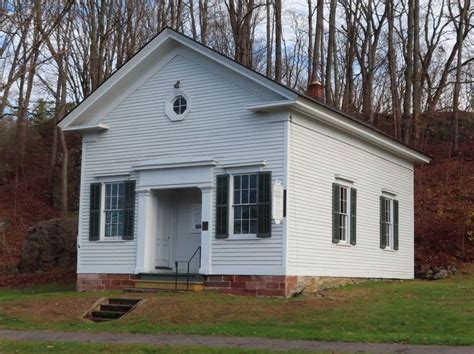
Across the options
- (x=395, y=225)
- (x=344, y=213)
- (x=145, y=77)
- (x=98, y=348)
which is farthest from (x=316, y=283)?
(x=98, y=348)

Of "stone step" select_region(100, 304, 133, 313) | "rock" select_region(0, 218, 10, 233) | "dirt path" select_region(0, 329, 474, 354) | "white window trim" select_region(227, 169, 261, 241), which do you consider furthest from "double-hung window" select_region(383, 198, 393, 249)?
"rock" select_region(0, 218, 10, 233)

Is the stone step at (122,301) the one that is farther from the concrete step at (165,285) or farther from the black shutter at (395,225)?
the black shutter at (395,225)

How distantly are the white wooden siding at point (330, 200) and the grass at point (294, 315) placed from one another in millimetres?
1258

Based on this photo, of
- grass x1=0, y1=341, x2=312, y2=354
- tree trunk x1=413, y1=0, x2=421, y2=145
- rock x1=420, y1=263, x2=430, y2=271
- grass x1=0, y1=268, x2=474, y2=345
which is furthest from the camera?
tree trunk x1=413, y1=0, x2=421, y2=145

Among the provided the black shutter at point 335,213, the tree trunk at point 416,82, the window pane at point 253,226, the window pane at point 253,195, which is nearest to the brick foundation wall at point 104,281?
the window pane at point 253,226

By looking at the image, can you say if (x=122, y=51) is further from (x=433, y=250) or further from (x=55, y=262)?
(x=433, y=250)

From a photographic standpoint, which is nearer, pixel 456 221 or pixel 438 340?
pixel 438 340

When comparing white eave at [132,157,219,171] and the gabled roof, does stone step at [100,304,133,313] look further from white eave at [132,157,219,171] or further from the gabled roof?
the gabled roof

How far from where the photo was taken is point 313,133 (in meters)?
18.3

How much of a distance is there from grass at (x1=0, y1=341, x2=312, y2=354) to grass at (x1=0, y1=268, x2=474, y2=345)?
184 cm

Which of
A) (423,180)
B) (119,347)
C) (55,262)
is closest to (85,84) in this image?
(55,262)

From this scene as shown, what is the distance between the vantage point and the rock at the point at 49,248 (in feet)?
93.6

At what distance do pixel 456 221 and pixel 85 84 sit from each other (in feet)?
70.2

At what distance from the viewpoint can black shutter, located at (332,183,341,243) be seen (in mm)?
18984
